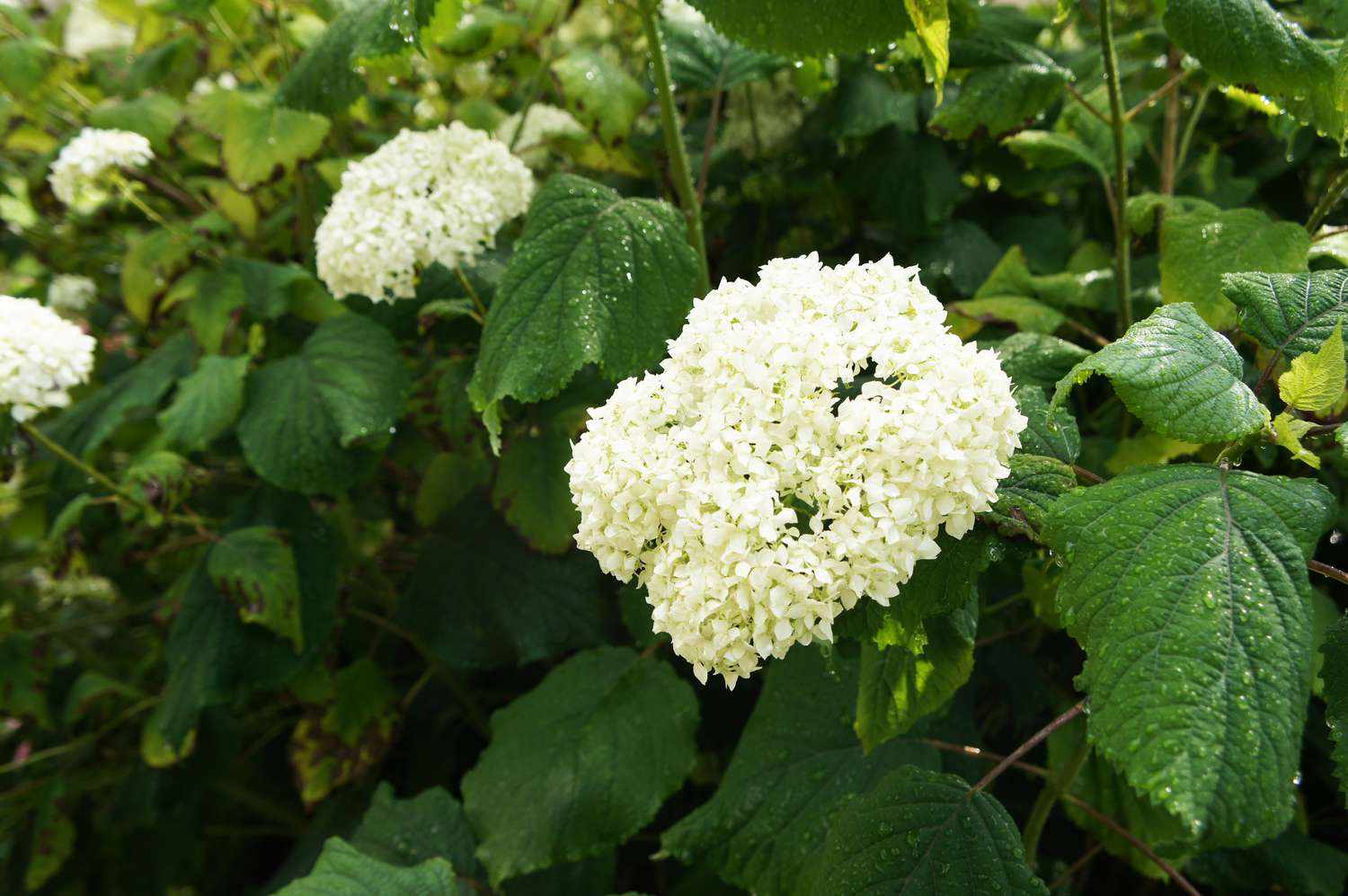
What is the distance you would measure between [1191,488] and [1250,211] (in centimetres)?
65

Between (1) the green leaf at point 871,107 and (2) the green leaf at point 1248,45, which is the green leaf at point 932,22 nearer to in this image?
(2) the green leaf at point 1248,45

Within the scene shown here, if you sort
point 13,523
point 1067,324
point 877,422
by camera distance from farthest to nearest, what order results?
point 13,523, point 1067,324, point 877,422

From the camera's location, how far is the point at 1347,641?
852mm

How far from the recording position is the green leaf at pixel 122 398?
1.85m

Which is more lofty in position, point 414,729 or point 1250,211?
point 1250,211

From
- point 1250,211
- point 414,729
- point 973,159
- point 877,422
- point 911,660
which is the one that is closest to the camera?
point 877,422

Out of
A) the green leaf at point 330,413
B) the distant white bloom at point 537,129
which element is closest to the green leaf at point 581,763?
the green leaf at point 330,413

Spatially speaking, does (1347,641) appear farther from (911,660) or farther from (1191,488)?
(911,660)

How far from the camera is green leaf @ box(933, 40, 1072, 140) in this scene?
1453mm

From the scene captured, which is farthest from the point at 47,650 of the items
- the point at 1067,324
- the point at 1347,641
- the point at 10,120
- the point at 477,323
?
the point at 1347,641

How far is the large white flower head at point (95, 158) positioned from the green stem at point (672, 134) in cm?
106

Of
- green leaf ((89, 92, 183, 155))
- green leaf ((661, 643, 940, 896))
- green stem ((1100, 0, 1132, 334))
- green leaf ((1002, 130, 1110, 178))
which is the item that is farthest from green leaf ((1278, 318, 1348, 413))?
green leaf ((89, 92, 183, 155))

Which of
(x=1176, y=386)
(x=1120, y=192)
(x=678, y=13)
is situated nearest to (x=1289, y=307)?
(x=1176, y=386)

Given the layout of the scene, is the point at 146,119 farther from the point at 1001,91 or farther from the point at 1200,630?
the point at 1200,630
